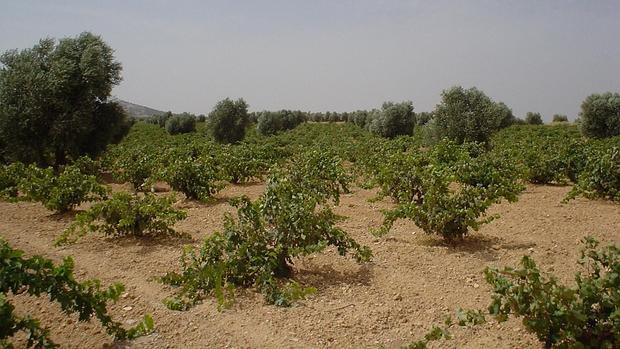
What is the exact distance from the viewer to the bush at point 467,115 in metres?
20.9

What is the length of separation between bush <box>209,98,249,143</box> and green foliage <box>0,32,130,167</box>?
1273 cm

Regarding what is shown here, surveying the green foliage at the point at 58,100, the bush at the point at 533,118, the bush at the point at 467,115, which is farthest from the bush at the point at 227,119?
the bush at the point at 533,118

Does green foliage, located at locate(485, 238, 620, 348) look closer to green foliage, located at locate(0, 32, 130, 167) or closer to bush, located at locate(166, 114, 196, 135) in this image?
green foliage, located at locate(0, 32, 130, 167)

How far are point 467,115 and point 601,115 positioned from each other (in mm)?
15625

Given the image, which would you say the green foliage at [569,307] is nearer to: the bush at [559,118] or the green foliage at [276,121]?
the green foliage at [276,121]

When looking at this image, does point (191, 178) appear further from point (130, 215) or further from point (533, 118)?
point (533, 118)

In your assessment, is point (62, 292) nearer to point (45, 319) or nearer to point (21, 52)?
point (45, 319)

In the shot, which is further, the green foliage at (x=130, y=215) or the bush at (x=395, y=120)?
the bush at (x=395, y=120)

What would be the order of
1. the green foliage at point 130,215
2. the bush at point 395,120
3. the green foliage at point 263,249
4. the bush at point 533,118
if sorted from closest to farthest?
1. the green foliage at point 263,249
2. the green foliage at point 130,215
3. the bush at point 395,120
4. the bush at point 533,118

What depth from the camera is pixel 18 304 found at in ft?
17.1

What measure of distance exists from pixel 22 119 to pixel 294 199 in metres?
15.3

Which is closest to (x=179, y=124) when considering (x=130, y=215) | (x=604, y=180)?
(x=130, y=215)

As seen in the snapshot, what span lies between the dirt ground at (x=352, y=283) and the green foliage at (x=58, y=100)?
9.63 metres

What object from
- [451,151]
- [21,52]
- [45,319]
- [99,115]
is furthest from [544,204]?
[21,52]
